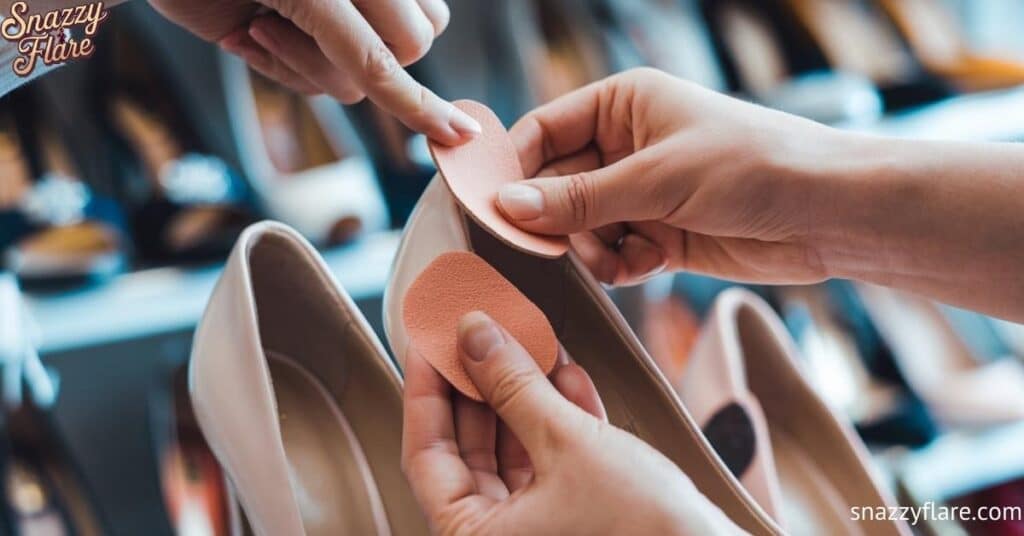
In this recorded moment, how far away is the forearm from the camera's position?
1.75 feet

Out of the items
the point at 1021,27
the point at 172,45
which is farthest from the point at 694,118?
the point at 1021,27

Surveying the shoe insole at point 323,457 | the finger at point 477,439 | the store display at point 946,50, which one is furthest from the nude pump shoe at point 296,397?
the store display at point 946,50

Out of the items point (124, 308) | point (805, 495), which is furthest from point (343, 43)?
point (805, 495)

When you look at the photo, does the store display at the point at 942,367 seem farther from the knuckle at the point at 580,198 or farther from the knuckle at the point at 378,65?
the knuckle at the point at 378,65

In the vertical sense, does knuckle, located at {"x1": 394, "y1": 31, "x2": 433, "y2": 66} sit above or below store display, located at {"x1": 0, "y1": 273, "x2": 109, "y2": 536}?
above

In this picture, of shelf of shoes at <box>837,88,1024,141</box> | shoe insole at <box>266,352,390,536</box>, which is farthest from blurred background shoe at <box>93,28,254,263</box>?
shelf of shoes at <box>837,88,1024,141</box>

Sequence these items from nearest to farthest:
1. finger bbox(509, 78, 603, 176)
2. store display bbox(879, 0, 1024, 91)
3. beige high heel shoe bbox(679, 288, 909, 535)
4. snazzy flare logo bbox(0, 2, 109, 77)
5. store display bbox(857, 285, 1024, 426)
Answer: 1. snazzy flare logo bbox(0, 2, 109, 77)
2. finger bbox(509, 78, 603, 176)
3. beige high heel shoe bbox(679, 288, 909, 535)
4. store display bbox(857, 285, 1024, 426)
5. store display bbox(879, 0, 1024, 91)

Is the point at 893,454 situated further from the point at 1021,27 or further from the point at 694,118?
the point at 1021,27

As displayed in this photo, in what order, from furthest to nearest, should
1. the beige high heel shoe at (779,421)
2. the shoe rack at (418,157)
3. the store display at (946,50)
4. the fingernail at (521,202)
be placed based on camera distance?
the store display at (946,50)
the shoe rack at (418,157)
the beige high heel shoe at (779,421)
the fingernail at (521,202)

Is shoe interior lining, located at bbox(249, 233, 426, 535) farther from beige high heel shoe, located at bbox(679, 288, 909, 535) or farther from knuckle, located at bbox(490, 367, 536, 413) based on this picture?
beige high heel shoe, located at bbox(679, 288, 909, 535)

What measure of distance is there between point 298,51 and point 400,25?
0.07 m

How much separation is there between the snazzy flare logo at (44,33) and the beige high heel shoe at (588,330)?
0.22 metres

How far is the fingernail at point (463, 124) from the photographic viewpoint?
19.8 inches

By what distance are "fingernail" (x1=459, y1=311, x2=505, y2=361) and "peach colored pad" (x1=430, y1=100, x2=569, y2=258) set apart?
1.9 inches
